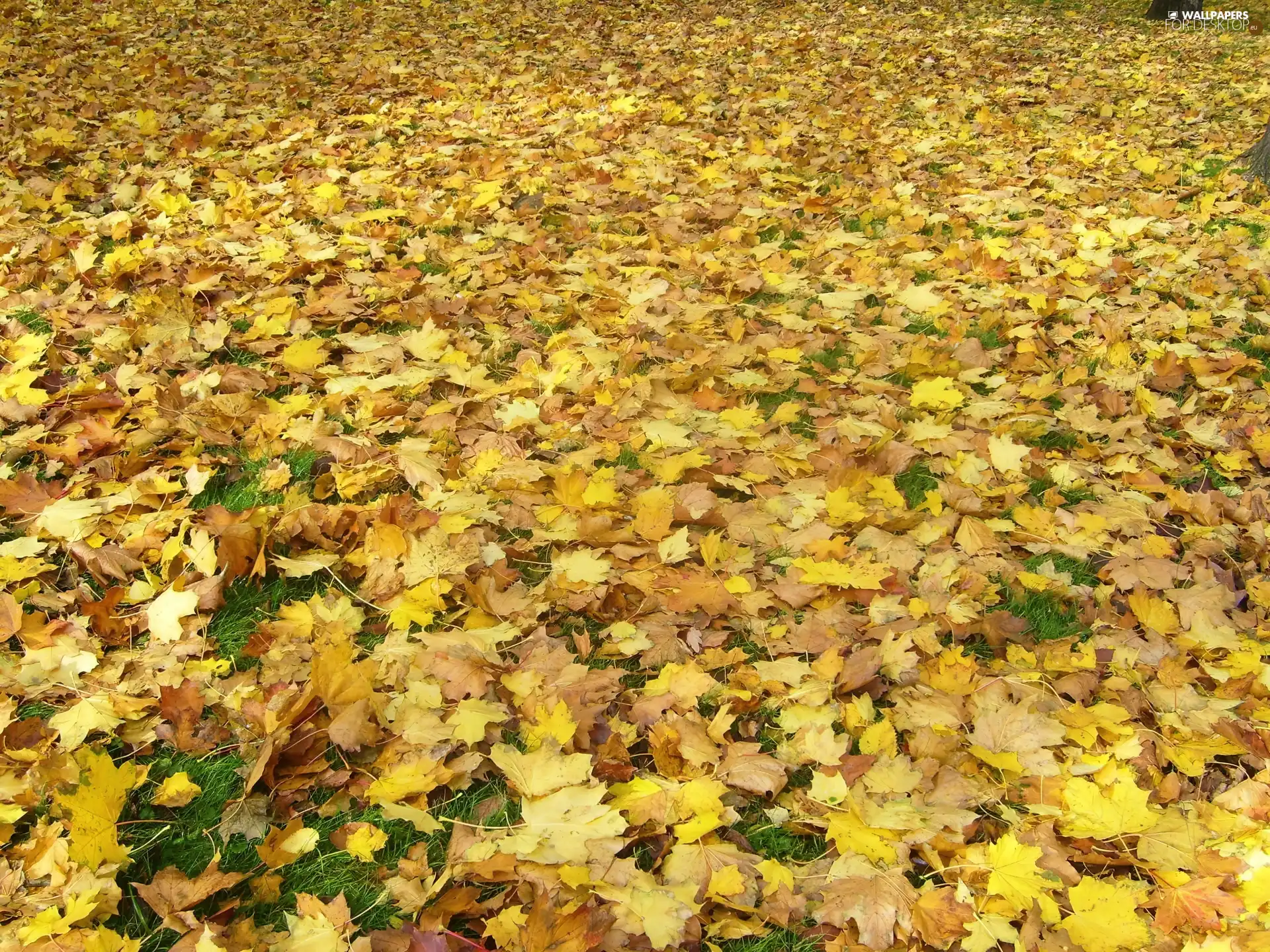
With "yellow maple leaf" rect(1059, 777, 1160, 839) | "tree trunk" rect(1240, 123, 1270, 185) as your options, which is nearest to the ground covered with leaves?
"yellow maple leaf" rect(1059, 777, 1160, 839)

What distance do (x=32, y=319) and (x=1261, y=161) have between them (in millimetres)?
6150

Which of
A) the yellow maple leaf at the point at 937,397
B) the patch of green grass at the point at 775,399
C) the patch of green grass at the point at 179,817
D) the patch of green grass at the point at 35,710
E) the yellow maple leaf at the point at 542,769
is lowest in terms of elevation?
the patch of green grass at the point at 179,817

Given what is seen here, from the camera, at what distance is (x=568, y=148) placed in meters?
5.14

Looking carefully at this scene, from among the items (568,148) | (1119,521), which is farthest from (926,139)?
(1119,521)

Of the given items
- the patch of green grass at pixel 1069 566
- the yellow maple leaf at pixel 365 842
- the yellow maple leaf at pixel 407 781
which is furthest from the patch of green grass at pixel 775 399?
the yellow maple leaf at pixel 365 842

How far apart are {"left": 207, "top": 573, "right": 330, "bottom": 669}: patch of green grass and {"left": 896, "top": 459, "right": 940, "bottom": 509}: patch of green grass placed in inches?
68.2

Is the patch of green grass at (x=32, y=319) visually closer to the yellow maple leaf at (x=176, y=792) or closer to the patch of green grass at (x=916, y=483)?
the yellow maple leaf at (x=176, y=792)

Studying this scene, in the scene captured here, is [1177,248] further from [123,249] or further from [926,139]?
[123,249]

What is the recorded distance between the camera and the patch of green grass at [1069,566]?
8.15 feet

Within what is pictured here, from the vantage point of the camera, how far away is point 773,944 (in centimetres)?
163

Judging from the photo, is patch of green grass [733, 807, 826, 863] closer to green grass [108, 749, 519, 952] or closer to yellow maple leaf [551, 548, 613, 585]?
green grass [108, 749, 519, 952]

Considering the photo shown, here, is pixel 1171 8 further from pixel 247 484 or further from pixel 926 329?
pixel 247 484

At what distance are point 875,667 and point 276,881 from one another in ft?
4.44

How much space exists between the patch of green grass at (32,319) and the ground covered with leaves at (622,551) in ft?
0.33
